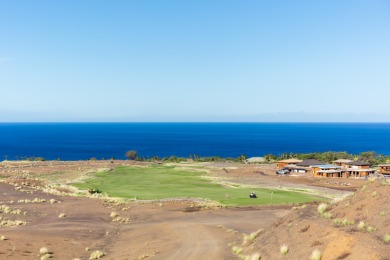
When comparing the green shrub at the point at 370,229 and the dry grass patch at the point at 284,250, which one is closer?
the green shrub at the point at 370,229

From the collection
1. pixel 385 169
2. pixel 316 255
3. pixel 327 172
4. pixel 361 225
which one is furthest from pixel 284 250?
pixel 385 169

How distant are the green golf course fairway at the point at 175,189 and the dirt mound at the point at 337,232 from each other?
22.8 meters

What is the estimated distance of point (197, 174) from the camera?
77125 mm

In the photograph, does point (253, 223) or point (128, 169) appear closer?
point (253, 223)

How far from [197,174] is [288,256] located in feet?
201

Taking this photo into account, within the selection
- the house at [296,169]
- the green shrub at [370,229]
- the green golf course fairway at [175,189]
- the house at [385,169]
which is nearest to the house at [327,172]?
the house at [296,169]

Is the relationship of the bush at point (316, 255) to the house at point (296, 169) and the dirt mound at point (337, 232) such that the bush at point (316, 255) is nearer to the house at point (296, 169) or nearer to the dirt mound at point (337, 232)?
the dirt mound at point (337, 232)

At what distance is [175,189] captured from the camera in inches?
2180

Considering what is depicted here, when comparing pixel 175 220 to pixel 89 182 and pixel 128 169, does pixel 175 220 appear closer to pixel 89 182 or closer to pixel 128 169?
pixel 89 182

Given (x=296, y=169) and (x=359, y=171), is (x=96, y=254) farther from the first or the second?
(x=359, y=171)

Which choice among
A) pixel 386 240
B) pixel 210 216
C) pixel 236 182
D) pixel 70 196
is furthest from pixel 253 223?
pixel 236 182

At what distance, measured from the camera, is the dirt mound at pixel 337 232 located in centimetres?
1397

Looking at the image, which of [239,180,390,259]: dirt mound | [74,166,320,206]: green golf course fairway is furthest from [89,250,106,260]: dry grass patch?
[74,166,320,206]: green golf course fairway

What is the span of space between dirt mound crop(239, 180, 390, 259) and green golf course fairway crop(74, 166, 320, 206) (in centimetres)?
2280
